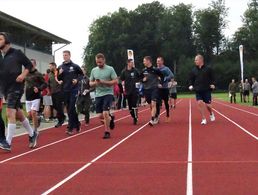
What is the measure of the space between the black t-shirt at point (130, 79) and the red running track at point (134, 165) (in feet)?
14.1

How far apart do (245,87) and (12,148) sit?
31.9 metres

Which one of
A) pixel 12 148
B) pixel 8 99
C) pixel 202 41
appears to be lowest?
pixel 12 148

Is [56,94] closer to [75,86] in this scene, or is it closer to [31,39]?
[75,86]

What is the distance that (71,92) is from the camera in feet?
48.9

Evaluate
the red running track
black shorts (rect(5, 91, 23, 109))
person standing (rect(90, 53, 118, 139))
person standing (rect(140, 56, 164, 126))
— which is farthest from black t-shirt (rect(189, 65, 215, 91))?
black shorts (rect(5, 91, 23, 109))

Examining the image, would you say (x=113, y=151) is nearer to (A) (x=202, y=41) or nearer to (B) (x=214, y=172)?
(B) (x=214, y=172)

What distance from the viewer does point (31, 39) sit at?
51.7 m

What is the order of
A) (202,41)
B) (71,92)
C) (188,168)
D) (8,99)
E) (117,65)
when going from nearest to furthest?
(188,168)
(8,99)
(71,92)
(117,65)
(202,41)

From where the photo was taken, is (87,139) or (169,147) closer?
(169,147)

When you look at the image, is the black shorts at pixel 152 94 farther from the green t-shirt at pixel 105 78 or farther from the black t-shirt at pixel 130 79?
the green t-shirt at pixel 105 78

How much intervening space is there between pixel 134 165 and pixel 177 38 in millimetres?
105789

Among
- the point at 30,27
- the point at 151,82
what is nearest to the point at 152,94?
the point at 151,82

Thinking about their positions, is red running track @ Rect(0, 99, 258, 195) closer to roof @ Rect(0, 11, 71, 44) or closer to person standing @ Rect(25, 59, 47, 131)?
person standing @ Rect(25, 59, 47, 131)

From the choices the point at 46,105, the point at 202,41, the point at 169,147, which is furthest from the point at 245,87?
the point at 202,41
